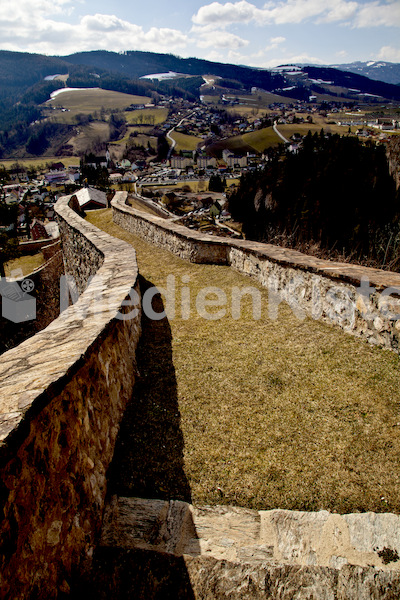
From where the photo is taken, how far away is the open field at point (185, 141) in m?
134

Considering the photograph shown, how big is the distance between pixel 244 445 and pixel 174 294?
402cm

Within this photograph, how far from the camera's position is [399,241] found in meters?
19.8

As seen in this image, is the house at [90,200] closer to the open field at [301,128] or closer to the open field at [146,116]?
Answer: the open field at [301,128]

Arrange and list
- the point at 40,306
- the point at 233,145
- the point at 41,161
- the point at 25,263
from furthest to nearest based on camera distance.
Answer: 1. the point at 41,161
2. the point at 233,145
3. the point at 25,263
4. the point at 40,306

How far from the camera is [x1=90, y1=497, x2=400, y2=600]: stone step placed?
2137 millimetres

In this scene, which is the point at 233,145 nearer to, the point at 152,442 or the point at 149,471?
the point at 152,442

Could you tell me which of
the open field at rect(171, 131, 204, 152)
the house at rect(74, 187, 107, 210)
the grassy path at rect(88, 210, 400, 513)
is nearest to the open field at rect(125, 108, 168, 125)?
the open field at rect(171, 131, 204, 152)

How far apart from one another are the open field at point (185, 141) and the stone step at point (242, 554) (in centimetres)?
14021

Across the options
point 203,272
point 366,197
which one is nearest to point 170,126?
point 366,197

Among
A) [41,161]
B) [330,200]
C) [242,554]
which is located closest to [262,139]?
[41,161]

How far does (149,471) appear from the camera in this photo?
2930 millimetres

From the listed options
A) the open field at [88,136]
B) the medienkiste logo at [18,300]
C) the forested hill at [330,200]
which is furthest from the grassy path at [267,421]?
the open field at [88,136]

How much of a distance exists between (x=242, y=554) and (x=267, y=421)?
1.24 metres

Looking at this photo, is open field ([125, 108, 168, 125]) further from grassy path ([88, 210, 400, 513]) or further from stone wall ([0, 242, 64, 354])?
grassy path ([88, 210, 400, 513])
